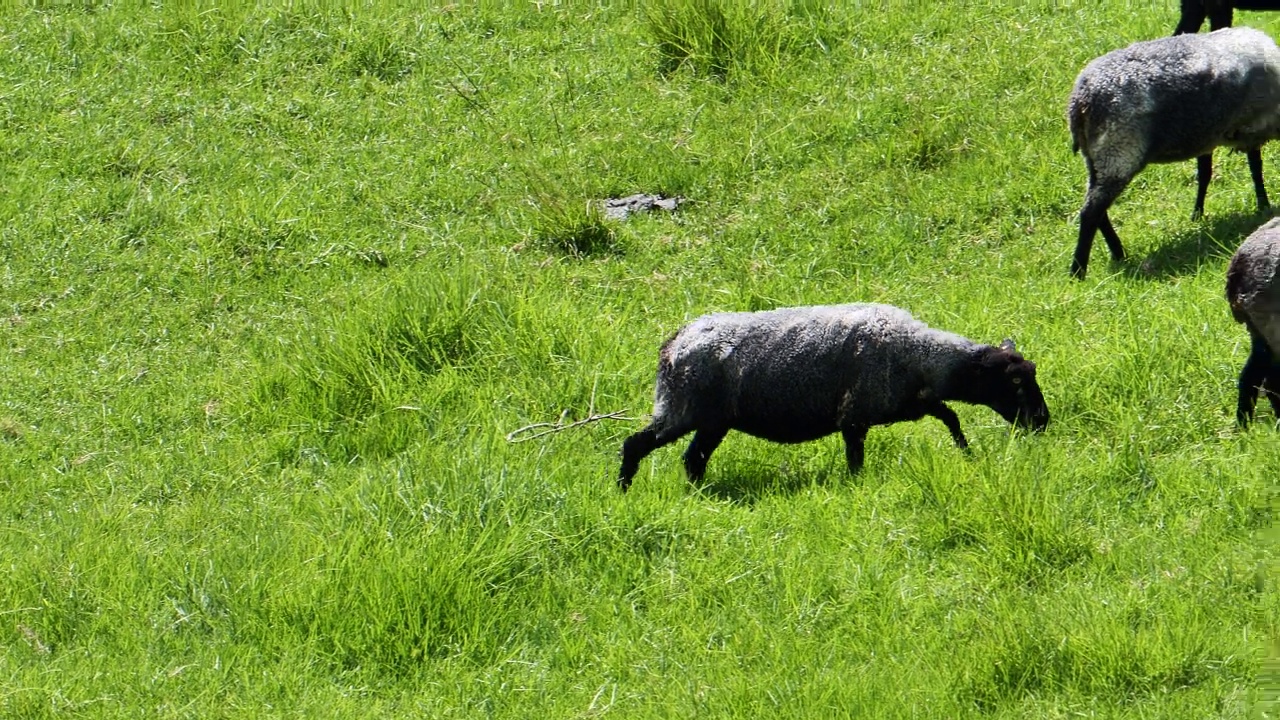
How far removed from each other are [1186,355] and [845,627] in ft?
8.83

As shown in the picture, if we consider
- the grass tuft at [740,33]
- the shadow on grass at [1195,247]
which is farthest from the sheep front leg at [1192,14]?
the grass tuft at [740,33]

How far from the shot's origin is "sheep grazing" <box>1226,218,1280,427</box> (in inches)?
282

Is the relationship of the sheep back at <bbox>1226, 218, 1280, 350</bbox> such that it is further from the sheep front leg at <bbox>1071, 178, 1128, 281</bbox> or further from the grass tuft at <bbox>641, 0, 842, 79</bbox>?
the grass tuft at <bbox>641, 0, 842, 79</bbox>

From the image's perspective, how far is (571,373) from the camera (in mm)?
9461

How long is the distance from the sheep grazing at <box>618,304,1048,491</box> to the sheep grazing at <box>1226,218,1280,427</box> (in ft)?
2.96

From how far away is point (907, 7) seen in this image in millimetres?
13336

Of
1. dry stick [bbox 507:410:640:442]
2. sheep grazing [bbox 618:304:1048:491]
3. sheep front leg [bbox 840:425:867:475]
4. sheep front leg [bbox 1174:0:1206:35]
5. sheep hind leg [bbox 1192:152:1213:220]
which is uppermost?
sheep front leg [bbox 1174:0:1206:35]

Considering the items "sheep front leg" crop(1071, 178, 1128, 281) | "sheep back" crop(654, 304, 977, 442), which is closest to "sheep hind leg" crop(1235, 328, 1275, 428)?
"sheep back" crop(654, 304, 977, 442)

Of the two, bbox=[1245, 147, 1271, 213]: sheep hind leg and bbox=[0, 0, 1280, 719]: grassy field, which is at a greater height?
bbox=[1245, 147, 1271, 213]: sheep hind leg

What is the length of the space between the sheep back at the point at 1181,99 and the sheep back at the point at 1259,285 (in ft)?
6.35

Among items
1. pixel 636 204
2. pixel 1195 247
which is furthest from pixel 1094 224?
pixel 636 204

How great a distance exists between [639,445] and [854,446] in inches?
39.7

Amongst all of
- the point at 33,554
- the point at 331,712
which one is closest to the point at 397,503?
the point at 331,712

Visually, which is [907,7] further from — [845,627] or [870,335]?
[845,627]
